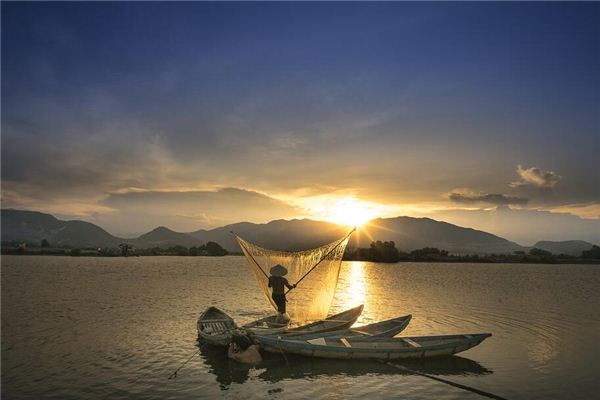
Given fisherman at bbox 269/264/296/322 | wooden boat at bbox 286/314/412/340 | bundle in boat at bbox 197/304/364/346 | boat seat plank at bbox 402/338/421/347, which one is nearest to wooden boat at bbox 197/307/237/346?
bundle in boat at bbox 197/304/364/346

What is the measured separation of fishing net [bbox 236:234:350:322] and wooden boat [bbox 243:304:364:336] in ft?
2.58

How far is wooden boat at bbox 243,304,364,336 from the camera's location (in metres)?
17.8

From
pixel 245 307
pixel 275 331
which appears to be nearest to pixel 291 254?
pixel 275 331

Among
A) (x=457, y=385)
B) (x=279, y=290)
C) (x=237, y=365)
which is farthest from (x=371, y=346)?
(x=279, y=290)

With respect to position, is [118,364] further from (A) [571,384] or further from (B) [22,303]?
(B) [22,303]

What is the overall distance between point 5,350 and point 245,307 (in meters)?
16.4

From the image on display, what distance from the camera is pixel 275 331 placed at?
17.9m

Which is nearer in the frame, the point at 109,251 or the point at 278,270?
the point at 278,270

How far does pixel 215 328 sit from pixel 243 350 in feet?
12.0

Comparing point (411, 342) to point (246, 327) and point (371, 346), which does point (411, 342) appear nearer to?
Answer: point (371, 346)

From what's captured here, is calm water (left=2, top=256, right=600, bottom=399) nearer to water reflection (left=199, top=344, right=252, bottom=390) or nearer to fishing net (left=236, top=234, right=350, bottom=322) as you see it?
water reflection (left=199, top=344, right=252, bottom=390)

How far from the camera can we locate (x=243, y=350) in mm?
16062

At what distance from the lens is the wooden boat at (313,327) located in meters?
17.8

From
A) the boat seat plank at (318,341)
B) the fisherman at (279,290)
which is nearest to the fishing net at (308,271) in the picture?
the fisherman at (279,290)
